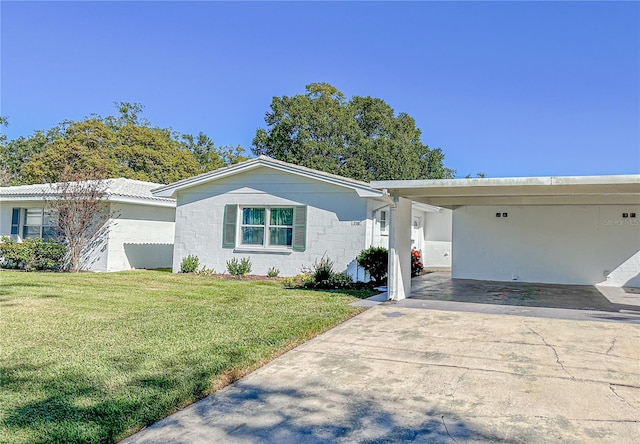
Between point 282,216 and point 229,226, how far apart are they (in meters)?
1.82

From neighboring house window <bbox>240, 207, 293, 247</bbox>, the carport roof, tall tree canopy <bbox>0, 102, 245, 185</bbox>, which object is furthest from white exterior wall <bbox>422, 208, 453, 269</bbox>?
tall tree canopy <bbox>0, 102, 245, 185</bbox>

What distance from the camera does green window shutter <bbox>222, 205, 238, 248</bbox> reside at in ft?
47.7

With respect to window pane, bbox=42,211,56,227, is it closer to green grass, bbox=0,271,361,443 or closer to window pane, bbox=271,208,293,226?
green grass, bbox=0,271,361,443

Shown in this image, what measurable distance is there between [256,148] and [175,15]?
71.7 feet

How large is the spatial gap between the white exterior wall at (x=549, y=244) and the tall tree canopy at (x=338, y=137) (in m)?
17.5

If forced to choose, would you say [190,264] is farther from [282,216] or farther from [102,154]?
[102,154]

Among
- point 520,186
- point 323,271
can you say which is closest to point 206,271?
point 323,271

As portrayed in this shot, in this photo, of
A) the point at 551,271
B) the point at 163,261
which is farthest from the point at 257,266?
the point at 551,271

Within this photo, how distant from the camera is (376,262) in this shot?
1234 centimetres

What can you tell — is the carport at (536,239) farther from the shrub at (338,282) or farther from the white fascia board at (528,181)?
the shrub at (338,282)

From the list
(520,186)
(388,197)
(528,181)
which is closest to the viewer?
(528,181)

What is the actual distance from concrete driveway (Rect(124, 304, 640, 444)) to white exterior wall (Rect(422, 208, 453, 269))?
43.6 ft

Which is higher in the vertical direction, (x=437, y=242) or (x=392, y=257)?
(x=437, y=242)

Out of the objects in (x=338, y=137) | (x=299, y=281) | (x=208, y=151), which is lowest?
(x=299, y=281)
